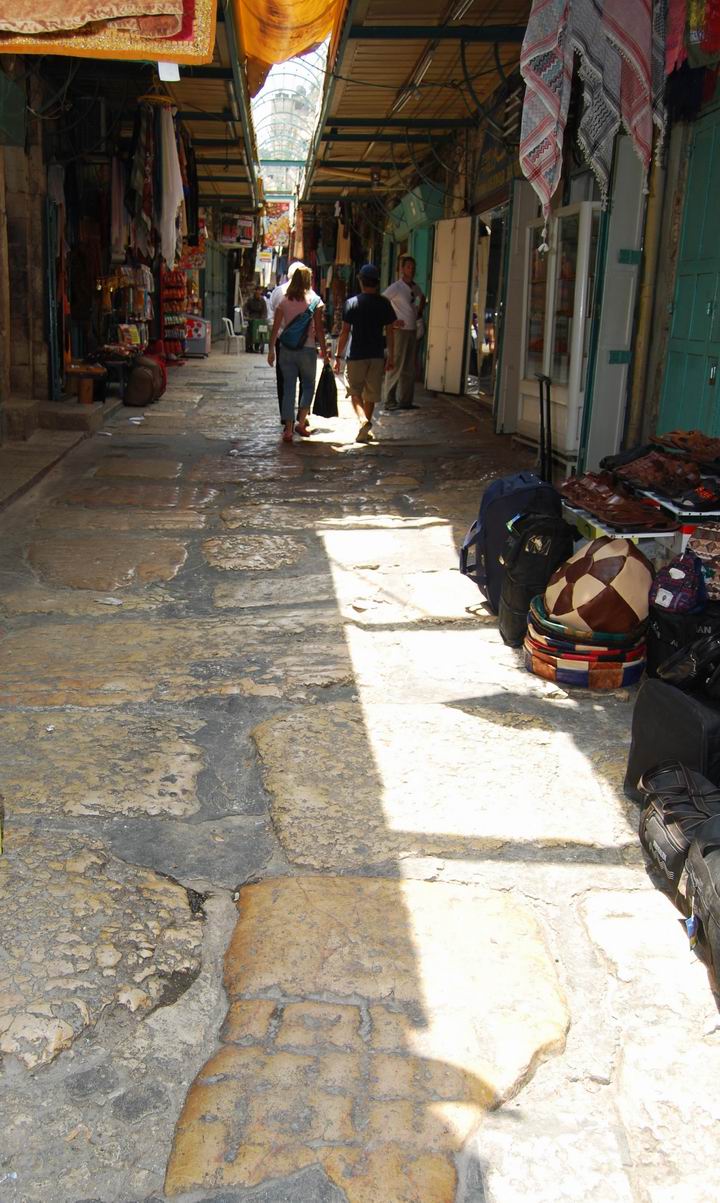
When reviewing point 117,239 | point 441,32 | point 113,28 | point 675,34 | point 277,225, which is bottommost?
point 117,239

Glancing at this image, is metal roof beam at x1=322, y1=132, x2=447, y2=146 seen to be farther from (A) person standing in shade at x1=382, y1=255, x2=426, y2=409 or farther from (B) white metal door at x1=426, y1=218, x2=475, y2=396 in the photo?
(A) person standing in shade at x1=382, y1=255, x2=426, y2=409

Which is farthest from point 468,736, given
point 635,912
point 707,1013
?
point 707,1013

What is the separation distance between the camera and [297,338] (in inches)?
377

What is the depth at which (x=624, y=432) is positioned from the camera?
24.5 feet

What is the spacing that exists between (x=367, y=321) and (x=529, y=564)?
5950mm

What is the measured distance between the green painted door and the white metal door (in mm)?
7171

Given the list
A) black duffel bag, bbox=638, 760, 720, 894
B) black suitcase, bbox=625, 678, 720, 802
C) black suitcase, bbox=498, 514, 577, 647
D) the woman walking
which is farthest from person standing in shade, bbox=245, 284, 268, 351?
black duffel bag, bbox=638, 760, 720, 894

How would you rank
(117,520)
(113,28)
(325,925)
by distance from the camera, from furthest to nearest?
(117,520) < (113,28) < (325,925)

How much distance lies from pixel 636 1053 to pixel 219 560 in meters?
4.05

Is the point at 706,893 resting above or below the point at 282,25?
below

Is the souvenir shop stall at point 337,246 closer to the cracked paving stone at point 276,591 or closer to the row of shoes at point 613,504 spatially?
the cracked paving stone at point 276,591

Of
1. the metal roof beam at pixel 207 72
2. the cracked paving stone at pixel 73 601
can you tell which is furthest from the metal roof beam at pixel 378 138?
the cracked paving stone at pixel 73 601

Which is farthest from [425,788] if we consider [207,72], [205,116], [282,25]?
[205,116]

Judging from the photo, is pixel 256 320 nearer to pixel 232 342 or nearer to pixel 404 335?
pixel 232 342
